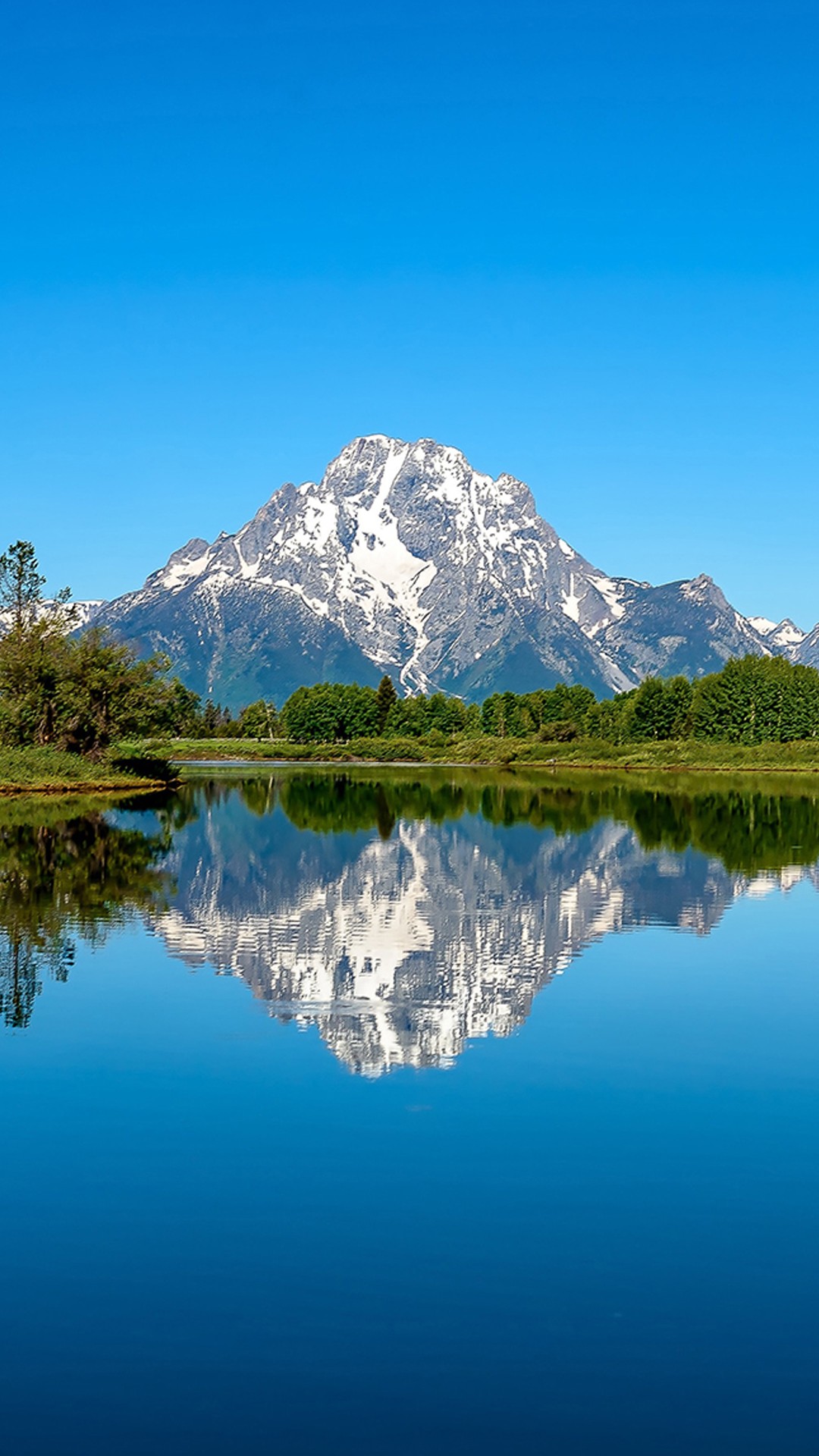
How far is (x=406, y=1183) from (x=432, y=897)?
20.4m

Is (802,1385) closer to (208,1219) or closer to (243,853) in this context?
(208,1219)

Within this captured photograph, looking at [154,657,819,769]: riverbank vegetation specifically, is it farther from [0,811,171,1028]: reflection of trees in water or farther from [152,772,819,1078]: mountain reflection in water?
[0,811,171,1028]: reflection of trees in water

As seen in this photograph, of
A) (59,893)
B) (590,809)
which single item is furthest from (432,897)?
(590,809)

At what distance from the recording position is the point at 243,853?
44.7 metres

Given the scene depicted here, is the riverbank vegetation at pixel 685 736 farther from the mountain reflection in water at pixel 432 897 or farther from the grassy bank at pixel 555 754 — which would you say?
the mountain reflection in water at pixel 432 897

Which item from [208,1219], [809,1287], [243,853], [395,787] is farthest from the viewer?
[395,787]

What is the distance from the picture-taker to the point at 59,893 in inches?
1276

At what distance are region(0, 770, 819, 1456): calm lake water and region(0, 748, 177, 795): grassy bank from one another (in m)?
53.4

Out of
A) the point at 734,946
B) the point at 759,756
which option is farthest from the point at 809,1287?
the point at 759,756

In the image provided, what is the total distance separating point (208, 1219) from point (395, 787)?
9107 cm

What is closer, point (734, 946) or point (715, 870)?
point (734, 946)

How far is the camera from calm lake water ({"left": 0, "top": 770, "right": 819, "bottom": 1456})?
339 inches

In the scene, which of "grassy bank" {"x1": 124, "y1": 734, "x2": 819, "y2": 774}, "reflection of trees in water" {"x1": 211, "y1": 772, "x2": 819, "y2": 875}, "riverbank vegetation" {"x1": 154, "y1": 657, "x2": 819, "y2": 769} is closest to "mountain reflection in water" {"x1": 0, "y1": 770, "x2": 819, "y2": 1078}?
"reflection of trees in water" {"x1": 211, "y1": 772, "x2": 819, "y2": 875}

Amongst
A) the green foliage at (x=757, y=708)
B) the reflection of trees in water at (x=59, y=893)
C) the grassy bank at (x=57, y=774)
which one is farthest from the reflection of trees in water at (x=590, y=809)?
the green foliage at (x=757, y=708)
